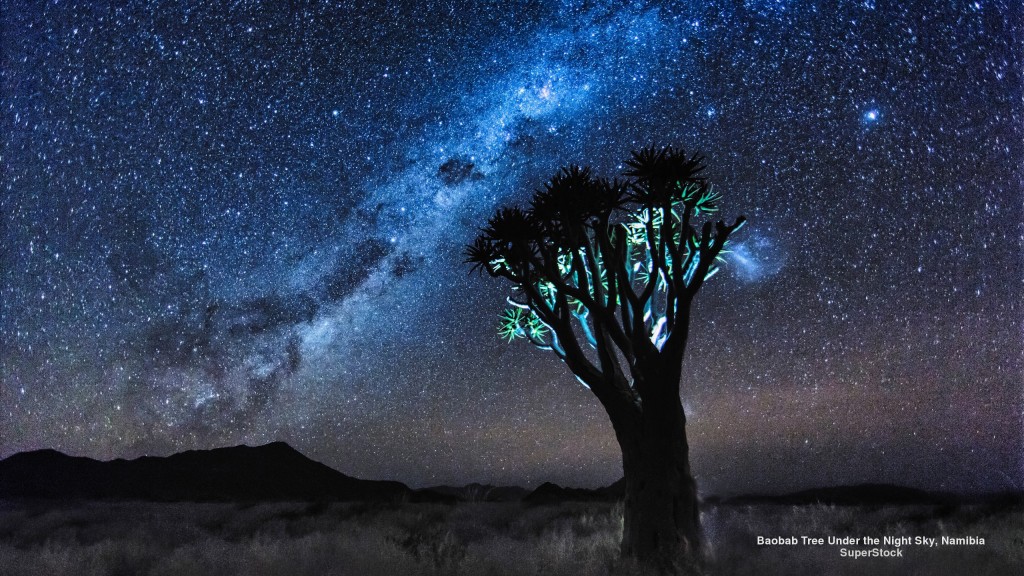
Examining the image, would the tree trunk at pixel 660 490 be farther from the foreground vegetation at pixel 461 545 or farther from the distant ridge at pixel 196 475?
the distant ridge at pixel 196 475

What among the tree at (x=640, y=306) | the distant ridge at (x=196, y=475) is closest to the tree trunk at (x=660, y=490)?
the tree at (x=640, y=306)

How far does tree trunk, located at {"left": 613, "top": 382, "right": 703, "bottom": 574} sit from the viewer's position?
8.76 m

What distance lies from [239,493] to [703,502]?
56.2 meters

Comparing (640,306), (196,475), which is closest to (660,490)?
(640,306)

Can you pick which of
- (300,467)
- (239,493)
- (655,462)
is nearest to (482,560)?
(655,462)

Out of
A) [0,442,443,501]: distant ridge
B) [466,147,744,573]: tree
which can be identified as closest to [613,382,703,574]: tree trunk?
[466,147,744,573]: tree

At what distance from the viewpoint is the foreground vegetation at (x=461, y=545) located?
8.50m

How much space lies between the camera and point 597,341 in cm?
1073

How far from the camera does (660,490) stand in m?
8.97

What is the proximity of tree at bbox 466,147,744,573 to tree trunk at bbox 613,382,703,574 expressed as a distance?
0.01 metres

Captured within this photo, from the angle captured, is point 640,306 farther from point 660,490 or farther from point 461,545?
point 461,545

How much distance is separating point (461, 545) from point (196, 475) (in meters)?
66.2

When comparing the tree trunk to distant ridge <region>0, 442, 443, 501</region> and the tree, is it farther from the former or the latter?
distant ridge <region>0, 442, 443, 501</region>

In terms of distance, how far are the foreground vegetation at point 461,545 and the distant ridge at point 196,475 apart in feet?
145
